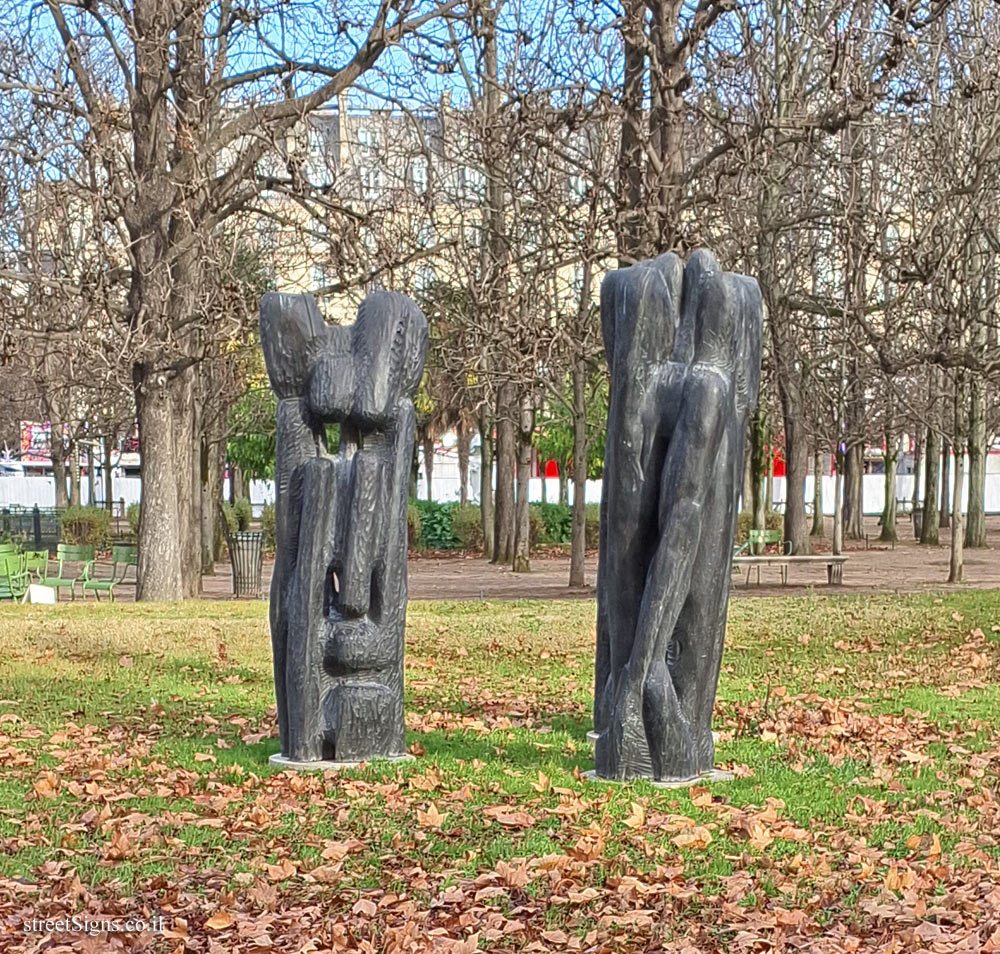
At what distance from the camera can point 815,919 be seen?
16.5 ft

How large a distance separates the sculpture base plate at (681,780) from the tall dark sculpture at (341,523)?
112 cm

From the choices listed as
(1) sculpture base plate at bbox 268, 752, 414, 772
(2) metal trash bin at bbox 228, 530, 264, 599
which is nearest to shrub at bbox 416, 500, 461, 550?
(2) metal trash bin at bbox 228, 530, 264, 599

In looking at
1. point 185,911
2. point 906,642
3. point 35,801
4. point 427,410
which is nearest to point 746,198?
point 906,642

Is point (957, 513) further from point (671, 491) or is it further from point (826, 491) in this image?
point (826, 491)

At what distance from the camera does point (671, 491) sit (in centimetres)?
674

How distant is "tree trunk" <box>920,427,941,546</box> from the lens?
33125 millimetres

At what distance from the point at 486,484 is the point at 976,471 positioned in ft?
36.8

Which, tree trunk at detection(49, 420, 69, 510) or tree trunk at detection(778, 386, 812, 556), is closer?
tree trunk at detection(778, 386, 812, 556)

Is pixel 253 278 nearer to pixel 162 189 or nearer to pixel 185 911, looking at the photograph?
pixel 162 189

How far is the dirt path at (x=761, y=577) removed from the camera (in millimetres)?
20516

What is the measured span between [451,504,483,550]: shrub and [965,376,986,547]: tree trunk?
10.4m

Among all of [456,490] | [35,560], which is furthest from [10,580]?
[456,490]

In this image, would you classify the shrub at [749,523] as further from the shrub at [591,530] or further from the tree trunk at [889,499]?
the shrub at [591,530]

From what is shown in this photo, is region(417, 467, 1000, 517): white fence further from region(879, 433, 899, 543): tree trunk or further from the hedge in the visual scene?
the hedge
